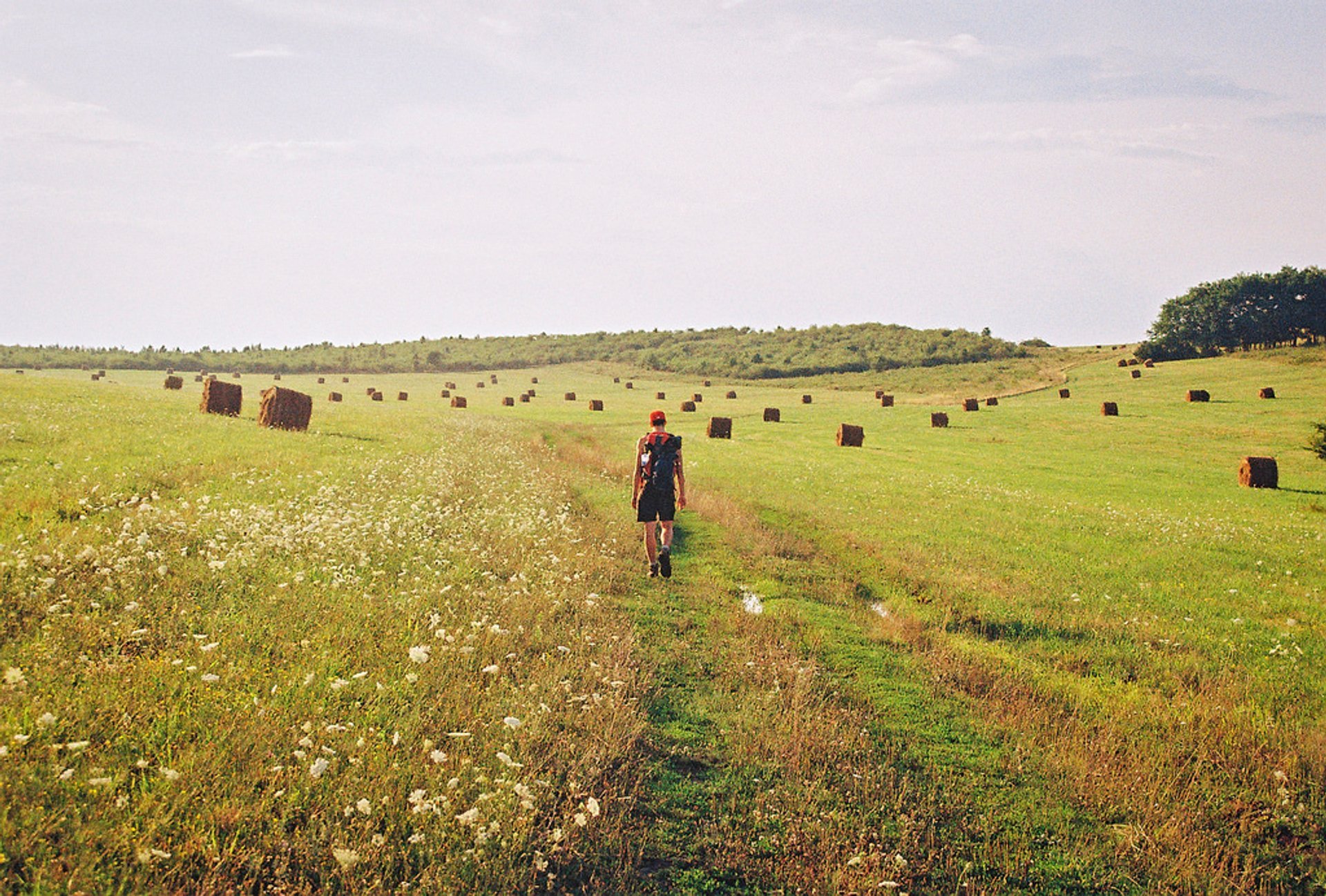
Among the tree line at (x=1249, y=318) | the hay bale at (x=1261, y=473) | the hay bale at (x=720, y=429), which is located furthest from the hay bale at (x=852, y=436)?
the tree line at (x=1249, y=318)

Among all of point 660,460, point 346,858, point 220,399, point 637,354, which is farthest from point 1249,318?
point 346,858

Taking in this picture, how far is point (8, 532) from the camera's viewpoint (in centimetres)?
970

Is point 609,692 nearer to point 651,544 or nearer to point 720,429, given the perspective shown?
point 651,544

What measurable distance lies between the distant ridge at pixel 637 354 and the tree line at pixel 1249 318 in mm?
19419

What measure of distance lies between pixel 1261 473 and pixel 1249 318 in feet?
261

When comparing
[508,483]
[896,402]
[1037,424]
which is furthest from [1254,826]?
[896,402]

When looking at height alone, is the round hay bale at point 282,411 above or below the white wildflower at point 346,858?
above

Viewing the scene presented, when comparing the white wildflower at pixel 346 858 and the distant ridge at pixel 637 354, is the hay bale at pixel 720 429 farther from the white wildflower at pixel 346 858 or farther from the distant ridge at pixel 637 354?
the distant ridge at pixel 637 354

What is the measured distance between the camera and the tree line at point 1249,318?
284ft

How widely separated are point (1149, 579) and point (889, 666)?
789cm

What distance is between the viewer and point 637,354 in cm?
13100

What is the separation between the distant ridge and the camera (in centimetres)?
10312

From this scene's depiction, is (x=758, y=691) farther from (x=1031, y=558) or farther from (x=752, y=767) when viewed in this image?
(x=1031, y=558)

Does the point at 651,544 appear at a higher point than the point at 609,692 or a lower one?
higher
